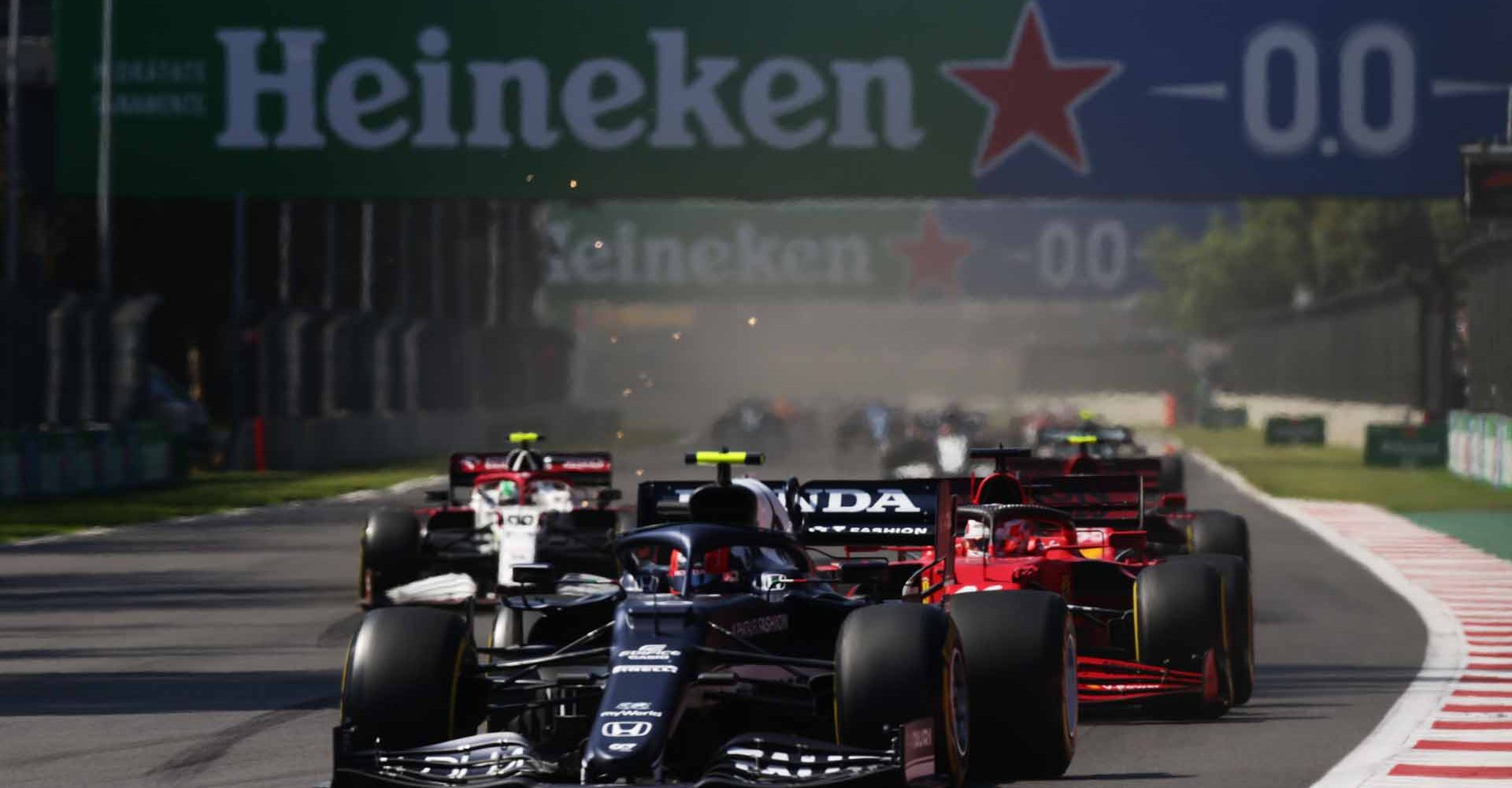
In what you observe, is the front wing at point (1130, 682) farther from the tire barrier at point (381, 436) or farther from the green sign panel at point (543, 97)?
the tire barrier at point (381, 436)

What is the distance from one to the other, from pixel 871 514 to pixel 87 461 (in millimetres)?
28144

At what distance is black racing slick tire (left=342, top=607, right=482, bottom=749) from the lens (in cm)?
1116

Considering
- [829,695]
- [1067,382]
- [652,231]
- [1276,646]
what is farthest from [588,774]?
[1067,382]

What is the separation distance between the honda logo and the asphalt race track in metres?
1.99

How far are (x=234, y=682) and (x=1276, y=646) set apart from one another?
6.62m

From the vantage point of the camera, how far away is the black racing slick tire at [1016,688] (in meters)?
11.8

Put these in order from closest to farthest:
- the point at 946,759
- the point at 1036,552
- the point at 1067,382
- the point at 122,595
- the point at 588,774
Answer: the point at 588,774 < the point at 946,759 < the point at 1036,552 < the point at 122,595 < the point at 1067,382

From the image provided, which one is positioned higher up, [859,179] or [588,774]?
[859,179]

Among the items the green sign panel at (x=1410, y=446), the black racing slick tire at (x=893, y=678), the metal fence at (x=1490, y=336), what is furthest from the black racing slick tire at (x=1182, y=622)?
the green sign panel at (x=1410, y=446)

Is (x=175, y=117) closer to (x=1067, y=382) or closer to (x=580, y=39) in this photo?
(x=580, y=39)

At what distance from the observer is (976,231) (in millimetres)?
118562

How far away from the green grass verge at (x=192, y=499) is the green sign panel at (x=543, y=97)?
465 centimetres

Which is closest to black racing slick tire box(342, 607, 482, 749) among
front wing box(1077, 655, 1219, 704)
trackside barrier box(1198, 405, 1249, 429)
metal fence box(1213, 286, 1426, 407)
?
front wing box(1077, 655, 1219, 704)

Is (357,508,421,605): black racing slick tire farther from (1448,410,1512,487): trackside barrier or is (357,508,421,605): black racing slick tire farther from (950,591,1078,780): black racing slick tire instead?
(1448,410,1512,487): trackside barrier
